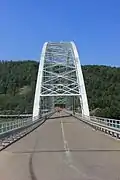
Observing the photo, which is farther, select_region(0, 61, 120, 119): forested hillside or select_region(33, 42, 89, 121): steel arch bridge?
select_region(0, 61, 120, 119): forested hillside

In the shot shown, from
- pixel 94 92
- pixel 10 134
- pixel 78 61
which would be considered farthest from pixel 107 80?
pixel 10 134

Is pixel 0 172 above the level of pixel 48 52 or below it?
below

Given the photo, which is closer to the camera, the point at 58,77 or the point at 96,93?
the point at 58,77

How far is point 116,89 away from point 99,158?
13674cm

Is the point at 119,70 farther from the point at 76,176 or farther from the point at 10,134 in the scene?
the point at 76,176

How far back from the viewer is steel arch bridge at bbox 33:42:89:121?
75312 mm

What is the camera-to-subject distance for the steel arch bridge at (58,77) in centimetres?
7531

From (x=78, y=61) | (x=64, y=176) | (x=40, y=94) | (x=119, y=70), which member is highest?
(x=119, y=70)

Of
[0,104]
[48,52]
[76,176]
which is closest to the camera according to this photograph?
[76,176]

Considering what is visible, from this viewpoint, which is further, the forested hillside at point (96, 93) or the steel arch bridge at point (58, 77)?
the forested hillside at point (96, 93)

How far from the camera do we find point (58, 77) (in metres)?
90.7

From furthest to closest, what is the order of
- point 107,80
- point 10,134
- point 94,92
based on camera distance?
point 107,80, point 94,92, point 10,134

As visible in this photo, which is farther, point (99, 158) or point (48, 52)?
point (48, 52)

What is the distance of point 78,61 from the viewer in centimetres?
7969
